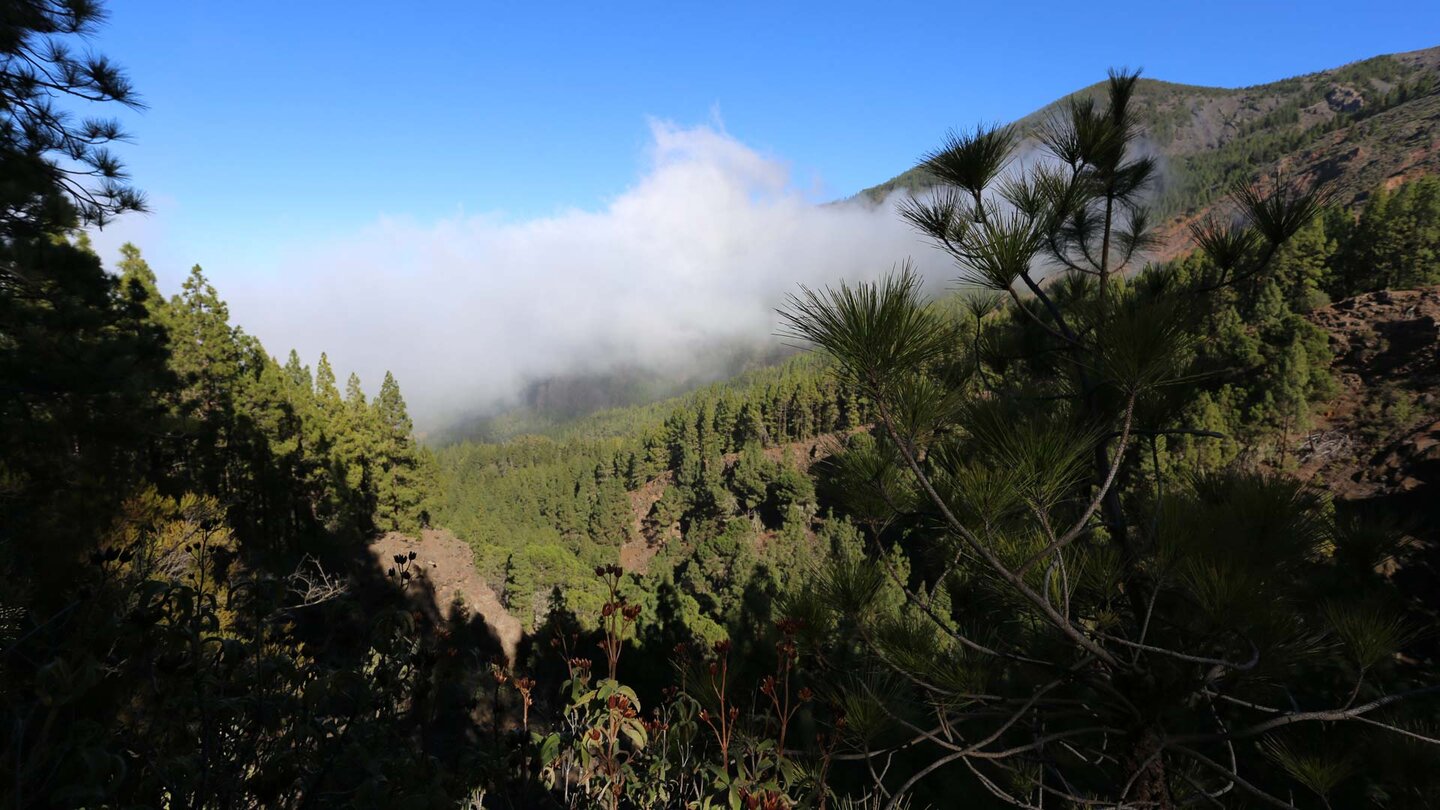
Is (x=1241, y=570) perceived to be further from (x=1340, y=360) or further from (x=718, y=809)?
(x=1340, y=360)

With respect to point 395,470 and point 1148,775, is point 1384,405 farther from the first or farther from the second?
point 395,470

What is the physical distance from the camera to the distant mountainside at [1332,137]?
10463 mm

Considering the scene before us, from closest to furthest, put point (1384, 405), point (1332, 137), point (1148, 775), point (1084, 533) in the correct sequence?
1. point (1148, 775)
2. point (1084, 533)
3. point (1384, 405)
4. point (1332, 137)

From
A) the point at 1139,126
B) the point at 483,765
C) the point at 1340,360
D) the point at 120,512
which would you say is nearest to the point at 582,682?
the point at 483,765

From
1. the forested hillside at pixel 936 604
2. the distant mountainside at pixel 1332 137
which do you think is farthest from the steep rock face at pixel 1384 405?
the forested hillside at pixel 936 604

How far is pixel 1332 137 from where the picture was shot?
105625 mm

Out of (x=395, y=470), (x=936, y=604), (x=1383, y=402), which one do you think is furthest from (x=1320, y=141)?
(x=936, y=604)

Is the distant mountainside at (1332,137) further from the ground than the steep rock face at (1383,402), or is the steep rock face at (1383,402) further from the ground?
the distant mountainside at (1332,137)

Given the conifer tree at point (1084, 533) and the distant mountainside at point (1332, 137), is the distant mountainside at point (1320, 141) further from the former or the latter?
the conifer tree at point (1084, 533)

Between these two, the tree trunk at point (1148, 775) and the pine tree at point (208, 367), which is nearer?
the tree trunk at point (1148, 775)

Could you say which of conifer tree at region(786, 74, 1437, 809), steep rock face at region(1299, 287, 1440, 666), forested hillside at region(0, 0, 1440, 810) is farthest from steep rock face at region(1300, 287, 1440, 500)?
conifer tree at region(786, 74, 1437, 809)

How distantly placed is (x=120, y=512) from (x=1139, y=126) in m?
12.4

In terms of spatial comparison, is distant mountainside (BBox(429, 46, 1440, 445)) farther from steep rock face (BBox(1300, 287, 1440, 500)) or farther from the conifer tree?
steep rock face (BBox(1300, 287, 1440, 500))

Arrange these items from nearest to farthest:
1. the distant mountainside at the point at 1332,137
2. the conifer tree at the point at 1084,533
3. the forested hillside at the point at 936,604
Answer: the forested hillside at the point at 936,604 → the conifer tree at the point at 1084,533 → the distant mountainside at the point at 1332,137
